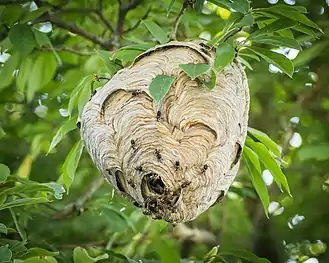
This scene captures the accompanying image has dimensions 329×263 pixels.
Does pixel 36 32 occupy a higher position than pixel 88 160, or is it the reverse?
pixel 36 32

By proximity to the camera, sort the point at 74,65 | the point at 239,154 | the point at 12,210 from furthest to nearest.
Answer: the point at 74,65 → the point at 12,210 → the point at 239,154

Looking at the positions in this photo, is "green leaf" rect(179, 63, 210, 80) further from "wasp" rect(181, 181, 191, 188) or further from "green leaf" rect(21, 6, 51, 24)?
"green leaf" rect(21, 6, 51, 24)

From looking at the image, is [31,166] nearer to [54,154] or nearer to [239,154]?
[54,154]

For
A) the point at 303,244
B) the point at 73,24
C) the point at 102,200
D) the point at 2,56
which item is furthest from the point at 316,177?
the point at 2,56

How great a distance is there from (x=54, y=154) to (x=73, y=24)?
67cm

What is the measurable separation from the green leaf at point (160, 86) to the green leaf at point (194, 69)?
31mm

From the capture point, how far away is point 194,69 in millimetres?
1514

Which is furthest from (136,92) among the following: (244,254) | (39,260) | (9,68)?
(9,68)

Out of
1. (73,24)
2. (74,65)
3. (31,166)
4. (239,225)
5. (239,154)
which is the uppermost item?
(239,154)

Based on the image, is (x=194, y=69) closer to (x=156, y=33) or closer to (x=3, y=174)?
(x=156, y=33)

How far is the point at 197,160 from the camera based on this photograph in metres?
1.42

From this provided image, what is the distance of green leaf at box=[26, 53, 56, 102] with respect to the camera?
2.60 meters

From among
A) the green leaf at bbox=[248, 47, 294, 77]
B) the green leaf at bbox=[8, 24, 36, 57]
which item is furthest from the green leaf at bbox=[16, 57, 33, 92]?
the green leaf at bbox=[248, 47, 294, 77]

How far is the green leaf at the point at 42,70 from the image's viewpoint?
2.60 m
